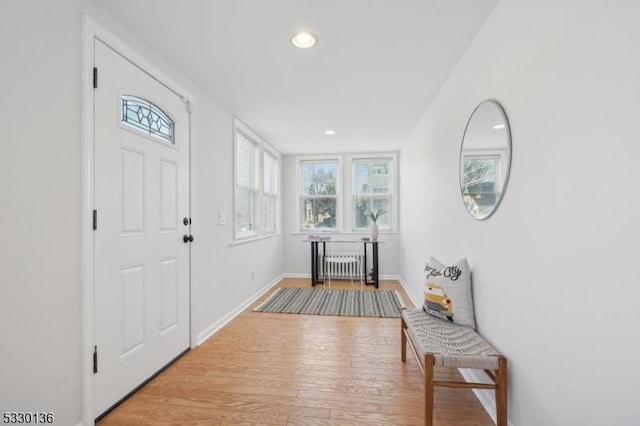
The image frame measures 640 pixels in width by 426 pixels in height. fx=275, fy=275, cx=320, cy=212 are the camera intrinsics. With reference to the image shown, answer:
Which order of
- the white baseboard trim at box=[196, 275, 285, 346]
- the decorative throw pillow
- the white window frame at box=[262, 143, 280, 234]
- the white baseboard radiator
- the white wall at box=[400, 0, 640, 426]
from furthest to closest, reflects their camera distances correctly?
1. the white baseboard radiator
2. the white window frame at box=[262, 143, 280, 234]
3. the white baseboard trim at box=[196, 275, 285, 346]
4. the decorative throw pillow
5. the white wall at box=[400, 0, 640, 426]

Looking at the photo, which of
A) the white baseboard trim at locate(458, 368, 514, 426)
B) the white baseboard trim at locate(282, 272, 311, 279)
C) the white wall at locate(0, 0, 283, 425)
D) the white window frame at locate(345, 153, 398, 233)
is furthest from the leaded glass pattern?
the white baseboard trim at locate(282, 272, 311, 279)

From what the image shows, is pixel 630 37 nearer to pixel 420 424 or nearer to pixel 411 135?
pixel 420 424

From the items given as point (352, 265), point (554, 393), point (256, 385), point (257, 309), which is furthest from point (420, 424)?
point (352, 265)

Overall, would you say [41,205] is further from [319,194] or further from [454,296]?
[319,194]

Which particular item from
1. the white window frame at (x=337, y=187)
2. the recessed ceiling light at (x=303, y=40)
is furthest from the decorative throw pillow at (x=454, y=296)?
the white window frame at (x=337, y=187)

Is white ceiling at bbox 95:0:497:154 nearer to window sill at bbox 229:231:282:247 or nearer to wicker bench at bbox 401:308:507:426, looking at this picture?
window sill at bbox 229:231:282:247

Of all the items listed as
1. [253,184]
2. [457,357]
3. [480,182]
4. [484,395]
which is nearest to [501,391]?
[457,357]

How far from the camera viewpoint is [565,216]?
1039 millimetres

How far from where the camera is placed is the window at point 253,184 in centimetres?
355

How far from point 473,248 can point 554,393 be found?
88cm

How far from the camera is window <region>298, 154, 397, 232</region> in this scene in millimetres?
5230

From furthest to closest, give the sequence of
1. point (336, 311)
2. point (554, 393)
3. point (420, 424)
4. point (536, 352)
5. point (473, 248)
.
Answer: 1. point (336, 311)
2. point (473, 248)
3. point (420, 424)
4. point (536, 352)
5. point (554, 393)

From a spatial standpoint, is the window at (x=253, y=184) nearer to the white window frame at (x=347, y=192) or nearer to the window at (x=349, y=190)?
the window at (x=349, y=190)

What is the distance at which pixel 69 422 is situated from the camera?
4.55 ft
